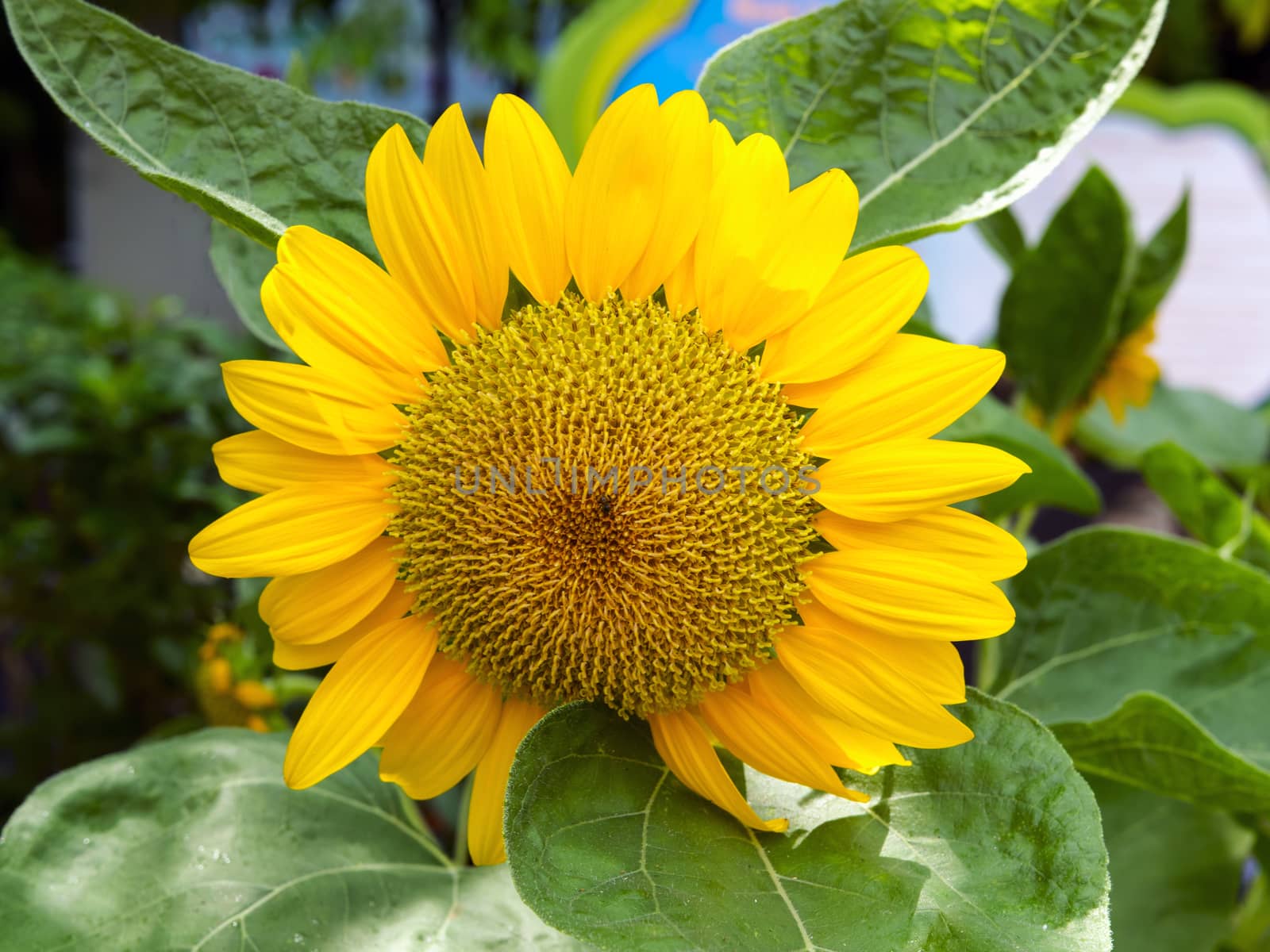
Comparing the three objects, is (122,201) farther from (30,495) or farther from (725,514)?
(725,514)

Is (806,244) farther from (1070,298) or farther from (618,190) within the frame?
(1070,298)

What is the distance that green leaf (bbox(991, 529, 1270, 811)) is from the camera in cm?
38

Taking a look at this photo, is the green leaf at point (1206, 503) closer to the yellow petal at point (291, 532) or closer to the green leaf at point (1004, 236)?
the green leaf at point (1004, 236)

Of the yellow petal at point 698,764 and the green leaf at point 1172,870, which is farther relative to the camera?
the green leaf at point 1172,870

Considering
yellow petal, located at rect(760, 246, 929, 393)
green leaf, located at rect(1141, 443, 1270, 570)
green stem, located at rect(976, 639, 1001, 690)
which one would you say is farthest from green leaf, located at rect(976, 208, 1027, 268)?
yellow petal, located at rect(760, 246, 929, 393)

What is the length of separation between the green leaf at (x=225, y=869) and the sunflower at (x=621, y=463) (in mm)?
63

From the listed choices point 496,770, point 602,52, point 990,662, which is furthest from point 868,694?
point 602,52

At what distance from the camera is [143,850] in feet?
1.18

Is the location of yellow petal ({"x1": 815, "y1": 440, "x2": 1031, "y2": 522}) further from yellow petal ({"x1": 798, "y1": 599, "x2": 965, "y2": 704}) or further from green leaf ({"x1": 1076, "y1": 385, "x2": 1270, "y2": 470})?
green leaf ({"x1": 1076, "y1": 385, "x2": 1270, "y2": 470})

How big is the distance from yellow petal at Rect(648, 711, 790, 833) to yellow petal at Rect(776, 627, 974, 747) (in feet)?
0.12

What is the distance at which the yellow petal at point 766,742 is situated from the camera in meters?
0.30

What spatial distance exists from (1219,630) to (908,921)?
259 millimetres

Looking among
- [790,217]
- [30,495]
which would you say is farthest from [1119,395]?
[30,495]

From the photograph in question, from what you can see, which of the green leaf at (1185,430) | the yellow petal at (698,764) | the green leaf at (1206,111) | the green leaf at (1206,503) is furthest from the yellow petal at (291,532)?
the green leaf at (1206,111)
